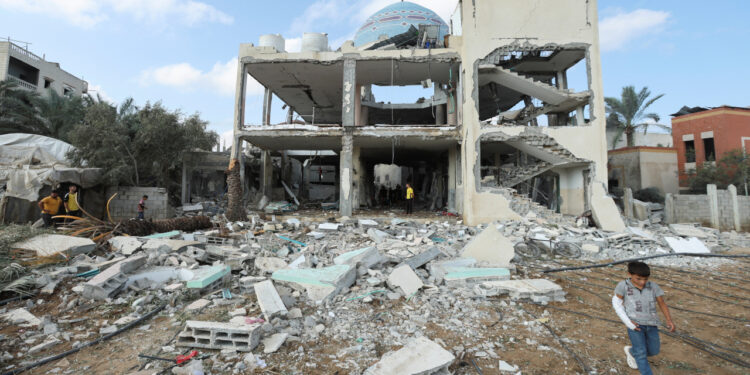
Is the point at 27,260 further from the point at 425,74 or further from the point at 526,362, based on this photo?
Answer: the point at 425,74

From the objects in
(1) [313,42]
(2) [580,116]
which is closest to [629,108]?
(2) [580,116]

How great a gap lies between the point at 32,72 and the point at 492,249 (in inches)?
1315

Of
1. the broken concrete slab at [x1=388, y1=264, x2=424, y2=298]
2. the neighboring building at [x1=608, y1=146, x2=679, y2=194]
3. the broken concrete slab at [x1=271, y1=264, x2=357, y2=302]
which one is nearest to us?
the broken concrete slab at [x1=271, y1=264, x2=357, y2=302]

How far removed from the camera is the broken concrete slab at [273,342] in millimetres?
3236

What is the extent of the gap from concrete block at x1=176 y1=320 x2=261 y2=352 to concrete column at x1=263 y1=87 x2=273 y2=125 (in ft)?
45.8

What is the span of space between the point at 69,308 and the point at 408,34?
49.9 feet

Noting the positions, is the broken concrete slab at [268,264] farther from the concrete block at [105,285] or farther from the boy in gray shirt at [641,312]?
the boy in gray shirt at [641,312]

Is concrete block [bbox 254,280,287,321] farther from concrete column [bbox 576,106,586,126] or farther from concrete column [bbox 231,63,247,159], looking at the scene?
concrete column [bbox 576,106,586,126]

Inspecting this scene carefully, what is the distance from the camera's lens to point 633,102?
22.5 m

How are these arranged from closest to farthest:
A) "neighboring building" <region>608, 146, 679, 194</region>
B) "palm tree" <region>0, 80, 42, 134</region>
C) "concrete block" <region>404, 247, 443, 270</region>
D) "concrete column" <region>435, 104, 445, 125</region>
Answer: "concrete block" <region>404, 247, 443, 270</region> < "palm tree" <region>0, 80, 42, 134</region> < "concrete column" <region>435, 104, 445, 125</region> < "neighboring building" <region>608, 146, 679, 194</region>

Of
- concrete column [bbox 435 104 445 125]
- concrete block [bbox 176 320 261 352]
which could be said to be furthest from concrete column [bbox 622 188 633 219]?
concrete block [bbox 176 320 261 352]

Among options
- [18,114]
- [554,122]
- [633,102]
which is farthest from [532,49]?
[18,114]

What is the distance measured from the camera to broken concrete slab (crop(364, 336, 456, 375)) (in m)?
2.76

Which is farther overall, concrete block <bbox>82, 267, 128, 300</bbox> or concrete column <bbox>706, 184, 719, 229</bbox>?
concrete column <bbox>706, 184, 719, 229</bbox>
